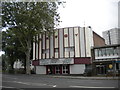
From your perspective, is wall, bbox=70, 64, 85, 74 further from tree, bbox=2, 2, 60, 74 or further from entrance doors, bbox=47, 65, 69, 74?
tree, bbox=2, 2, 60, 74

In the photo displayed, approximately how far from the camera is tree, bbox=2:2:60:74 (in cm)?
3562

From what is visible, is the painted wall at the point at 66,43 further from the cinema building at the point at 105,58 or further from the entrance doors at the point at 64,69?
the entrance doors at the point at 64,69

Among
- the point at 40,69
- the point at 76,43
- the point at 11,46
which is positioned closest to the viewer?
the point at 76,43

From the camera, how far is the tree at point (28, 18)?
3562 centimetres

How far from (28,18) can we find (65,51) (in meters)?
10.2

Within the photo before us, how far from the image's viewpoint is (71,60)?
124 ft

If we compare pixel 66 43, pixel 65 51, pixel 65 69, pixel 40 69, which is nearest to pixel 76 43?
pixel 66 43

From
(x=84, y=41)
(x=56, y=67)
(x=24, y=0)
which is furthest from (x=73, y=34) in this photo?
(x=24, y=0)

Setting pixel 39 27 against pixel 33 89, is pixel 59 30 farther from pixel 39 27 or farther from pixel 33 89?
pixel 33 89

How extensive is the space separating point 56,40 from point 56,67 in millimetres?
5833

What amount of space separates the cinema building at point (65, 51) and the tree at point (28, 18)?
312cm

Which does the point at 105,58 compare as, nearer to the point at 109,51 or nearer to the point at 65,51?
the point at 109,51

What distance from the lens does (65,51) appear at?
Answer: 3900cm

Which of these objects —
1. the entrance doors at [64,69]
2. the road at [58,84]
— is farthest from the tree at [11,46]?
the road at [58,84]
